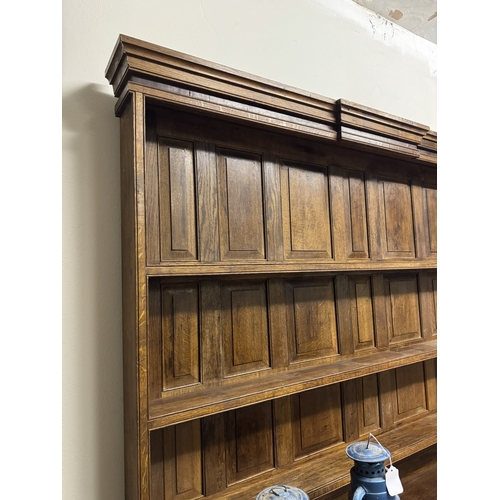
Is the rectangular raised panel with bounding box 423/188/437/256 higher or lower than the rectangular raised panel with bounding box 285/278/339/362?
higher

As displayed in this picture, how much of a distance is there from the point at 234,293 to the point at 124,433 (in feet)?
1.73

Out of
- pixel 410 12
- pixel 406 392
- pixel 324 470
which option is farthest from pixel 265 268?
pixel 410 12

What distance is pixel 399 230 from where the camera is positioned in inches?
68.0

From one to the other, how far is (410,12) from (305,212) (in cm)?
126

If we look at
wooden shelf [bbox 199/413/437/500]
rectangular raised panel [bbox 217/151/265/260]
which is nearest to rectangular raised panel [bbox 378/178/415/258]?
rectangular raised panel [bbox 217/151/265/260]

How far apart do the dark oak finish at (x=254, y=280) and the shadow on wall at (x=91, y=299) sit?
60 millimetres

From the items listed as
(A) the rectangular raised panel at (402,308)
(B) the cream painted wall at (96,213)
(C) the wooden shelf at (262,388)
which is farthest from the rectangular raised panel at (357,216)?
(B) the cream painted wall at (96,213)

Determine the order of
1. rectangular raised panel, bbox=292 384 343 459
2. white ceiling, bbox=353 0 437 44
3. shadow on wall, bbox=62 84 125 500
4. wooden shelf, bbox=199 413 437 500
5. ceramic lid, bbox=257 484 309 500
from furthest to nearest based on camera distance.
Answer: white ceiling, bbox=353 0 437 44, rectangular raised panel, bbox=292 384 343 459, wooden shelf, bbox=199 413 437 500, shadow on wall, bbox=62 84 125 500, ceramic lid, bbox=257 484 309 500

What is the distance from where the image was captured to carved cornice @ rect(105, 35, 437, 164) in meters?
0.98

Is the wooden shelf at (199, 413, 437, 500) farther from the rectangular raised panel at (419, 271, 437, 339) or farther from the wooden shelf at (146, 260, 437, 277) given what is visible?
the wooden shelf at (146, 260, 437, 277)

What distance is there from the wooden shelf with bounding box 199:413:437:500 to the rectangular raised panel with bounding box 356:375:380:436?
5cm

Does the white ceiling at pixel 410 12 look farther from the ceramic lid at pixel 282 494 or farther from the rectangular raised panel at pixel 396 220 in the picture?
the ceramic lid at pixel 282 494
